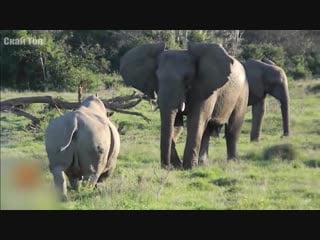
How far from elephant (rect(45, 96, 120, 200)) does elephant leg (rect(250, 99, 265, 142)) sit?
4765 millimetres

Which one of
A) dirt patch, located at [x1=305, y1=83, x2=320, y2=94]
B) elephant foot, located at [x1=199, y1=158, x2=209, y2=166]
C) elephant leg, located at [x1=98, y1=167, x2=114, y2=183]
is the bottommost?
dirt patch, located at [x1=305, y1=83, x2=320, y2=94]

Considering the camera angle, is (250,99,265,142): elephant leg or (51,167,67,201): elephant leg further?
(250,99,265,142): elephant leg

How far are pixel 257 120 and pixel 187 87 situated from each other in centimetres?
344

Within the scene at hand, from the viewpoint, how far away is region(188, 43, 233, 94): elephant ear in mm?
9422

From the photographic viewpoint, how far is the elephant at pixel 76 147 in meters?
7.36

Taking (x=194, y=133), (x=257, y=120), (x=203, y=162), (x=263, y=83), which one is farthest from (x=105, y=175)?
(x=263, y=83)

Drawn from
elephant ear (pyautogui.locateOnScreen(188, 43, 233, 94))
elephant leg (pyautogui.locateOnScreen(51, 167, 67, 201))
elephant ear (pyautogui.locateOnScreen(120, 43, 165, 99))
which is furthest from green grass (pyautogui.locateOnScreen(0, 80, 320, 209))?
elephant ear (pyautogui.locateOnScreen(188, 43, 233, 94))

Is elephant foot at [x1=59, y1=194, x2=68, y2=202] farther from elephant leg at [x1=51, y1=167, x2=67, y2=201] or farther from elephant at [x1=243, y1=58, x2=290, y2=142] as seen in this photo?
elephant at [x1=243, y1=58, x2=290, y2=142]

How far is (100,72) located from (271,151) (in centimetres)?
290

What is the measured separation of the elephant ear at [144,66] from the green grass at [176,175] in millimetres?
853

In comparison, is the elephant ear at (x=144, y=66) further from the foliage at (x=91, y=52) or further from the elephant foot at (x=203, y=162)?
the elephant foot at (x=203, y=162)

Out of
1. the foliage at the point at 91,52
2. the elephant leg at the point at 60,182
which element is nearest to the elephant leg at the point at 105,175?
the elephant leg at the point at 60,182

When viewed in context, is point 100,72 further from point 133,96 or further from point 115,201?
A: point 115,201

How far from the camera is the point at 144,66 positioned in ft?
32.3
